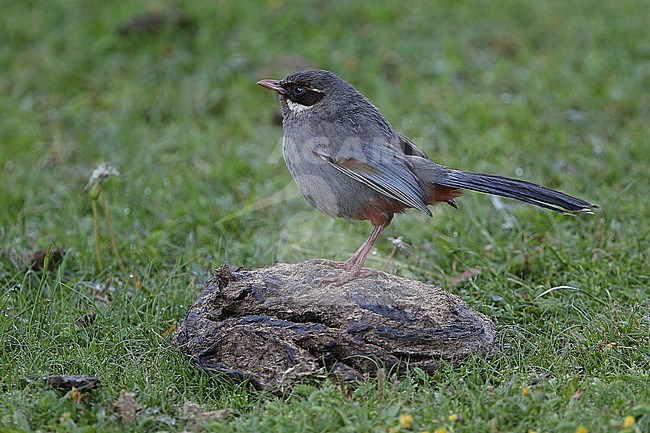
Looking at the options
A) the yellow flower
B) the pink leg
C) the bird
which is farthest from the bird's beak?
the yellow flower

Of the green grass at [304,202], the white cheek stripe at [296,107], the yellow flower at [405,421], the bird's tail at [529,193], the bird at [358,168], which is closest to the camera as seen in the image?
the yellow flower at [405,421]

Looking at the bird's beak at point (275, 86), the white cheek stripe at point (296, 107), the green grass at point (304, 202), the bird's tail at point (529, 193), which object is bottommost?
the green grass at point (304, 202)

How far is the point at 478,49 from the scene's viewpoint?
371 inches

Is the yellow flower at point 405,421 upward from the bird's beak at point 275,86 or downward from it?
downward

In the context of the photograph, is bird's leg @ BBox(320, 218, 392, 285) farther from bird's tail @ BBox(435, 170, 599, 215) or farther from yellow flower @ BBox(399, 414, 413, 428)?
yellow flower @ BBox(399, 414, 413, 428)

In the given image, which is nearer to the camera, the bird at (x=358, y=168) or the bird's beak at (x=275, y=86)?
the bird at (x=358, y=168)

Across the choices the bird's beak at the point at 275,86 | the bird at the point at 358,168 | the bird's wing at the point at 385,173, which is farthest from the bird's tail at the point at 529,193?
the bird's beak at the point at 275,86

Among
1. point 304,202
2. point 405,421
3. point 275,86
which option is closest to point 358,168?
point 275,86

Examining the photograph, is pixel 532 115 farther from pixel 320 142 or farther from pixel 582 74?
pixel 320 142

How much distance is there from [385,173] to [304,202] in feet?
6.61

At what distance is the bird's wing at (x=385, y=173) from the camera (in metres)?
4.95

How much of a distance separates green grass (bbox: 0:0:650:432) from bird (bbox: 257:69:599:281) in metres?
0.74

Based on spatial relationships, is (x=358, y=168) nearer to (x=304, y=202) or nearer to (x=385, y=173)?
(x=385, y=173)

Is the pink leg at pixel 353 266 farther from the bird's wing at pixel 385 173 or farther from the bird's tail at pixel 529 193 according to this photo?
the bird's tail at pixel 529 193
